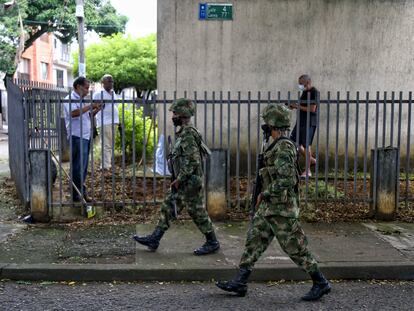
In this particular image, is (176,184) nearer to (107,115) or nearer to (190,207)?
(190,207)

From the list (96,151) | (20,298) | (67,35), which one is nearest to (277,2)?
(96,151)

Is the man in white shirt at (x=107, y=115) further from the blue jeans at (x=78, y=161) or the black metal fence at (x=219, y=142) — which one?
the blue jeans at (x=78, y=161)

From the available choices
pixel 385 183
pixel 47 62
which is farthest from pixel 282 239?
pixel 47 62

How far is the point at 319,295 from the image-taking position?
4.77m

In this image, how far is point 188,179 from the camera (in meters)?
5.63

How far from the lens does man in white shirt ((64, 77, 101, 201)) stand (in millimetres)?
7226

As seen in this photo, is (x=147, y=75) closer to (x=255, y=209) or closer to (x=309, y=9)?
(x=309, y=9)

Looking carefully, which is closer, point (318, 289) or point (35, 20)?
point (318, 289)

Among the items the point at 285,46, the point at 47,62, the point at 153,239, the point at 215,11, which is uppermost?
the point at 47,62

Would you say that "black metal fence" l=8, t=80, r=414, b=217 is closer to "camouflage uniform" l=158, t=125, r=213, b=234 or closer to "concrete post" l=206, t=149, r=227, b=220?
"concrete post" l=206, t=149, r=227, b=220

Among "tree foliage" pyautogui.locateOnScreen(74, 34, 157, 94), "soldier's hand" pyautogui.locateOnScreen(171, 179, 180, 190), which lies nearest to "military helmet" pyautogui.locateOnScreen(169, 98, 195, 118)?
"soldier's hand" pyautogui.locateOnScreen(171, 179, 180, 190)

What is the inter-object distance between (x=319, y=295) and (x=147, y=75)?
2960cm

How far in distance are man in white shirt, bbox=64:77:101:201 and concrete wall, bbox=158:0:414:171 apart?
2511 millimetres

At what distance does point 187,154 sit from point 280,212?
A: 4.21 ft
